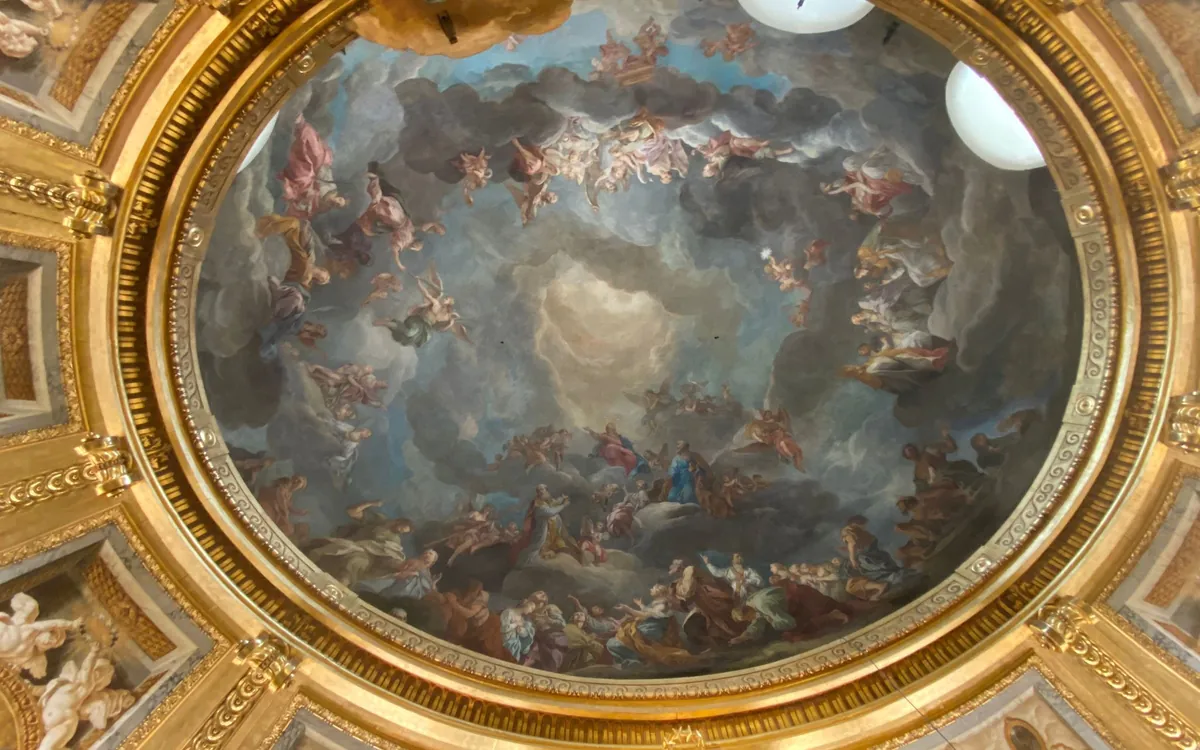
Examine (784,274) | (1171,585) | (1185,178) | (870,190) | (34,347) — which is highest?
(784,274)

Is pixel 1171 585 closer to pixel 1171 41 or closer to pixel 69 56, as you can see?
pixel 1171 41

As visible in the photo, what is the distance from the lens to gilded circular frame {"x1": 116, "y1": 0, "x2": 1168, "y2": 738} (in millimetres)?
7172

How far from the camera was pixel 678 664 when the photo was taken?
33.5ft

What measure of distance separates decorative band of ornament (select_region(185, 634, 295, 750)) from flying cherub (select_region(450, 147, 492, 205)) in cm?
593

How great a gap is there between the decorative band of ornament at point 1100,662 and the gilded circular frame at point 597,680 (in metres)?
0.45

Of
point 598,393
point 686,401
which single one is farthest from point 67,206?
point 686,401

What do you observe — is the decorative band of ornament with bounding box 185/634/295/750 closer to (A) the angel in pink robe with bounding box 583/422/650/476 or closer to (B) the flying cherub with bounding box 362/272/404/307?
(B) the flying cherub with bounding box 362/272/404/307

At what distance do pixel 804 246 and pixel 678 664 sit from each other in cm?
574

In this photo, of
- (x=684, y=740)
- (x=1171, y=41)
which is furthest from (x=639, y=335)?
(x=1171, y=41)

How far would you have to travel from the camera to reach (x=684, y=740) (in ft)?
30.1

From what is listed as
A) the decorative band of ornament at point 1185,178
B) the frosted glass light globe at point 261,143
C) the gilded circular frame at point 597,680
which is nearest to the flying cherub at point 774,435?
the gilded circular frame at point 597,680

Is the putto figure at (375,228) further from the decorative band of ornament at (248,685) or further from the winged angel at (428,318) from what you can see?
the decorative band of ornament at (248,685)

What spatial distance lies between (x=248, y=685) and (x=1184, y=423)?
30.5ft

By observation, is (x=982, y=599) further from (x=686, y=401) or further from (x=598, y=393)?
(x=598, y=393)
